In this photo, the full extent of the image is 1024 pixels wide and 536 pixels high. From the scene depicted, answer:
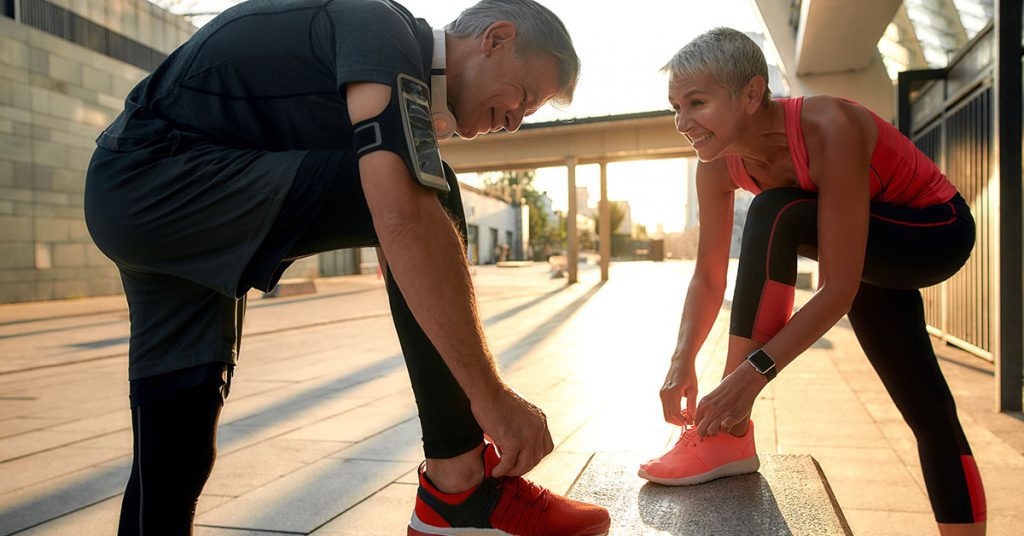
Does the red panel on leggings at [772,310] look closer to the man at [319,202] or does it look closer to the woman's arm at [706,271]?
the woman's arm at [706,271]

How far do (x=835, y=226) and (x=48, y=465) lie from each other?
3.19 m

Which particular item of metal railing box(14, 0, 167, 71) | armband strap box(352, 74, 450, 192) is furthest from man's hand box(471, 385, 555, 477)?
metal railing box(14, 0, 167, 71)

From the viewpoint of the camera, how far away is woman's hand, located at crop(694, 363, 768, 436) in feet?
5.26

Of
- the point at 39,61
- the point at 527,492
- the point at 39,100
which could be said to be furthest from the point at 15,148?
the point at 527,492

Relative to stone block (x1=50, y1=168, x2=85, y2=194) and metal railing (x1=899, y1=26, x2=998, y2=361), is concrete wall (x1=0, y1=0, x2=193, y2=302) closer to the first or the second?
stone block (x1=50, y1=168, x2=85, y2=194)

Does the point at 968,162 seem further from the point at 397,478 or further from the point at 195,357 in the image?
the point at 195,357

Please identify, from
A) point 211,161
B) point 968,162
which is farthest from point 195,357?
point 968,162

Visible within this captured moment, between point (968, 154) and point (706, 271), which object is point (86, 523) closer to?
point (706, 271)

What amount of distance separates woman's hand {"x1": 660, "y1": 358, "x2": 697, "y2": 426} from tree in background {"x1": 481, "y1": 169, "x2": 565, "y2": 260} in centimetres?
6427

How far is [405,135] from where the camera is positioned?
1104 millimetres

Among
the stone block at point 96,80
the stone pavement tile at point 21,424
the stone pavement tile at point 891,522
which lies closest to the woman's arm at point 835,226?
the stone pavement tile at point 891,522

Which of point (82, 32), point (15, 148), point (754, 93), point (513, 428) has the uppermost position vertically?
point (82, 32)

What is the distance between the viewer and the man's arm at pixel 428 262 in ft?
3.62

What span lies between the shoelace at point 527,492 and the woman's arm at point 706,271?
68cm
